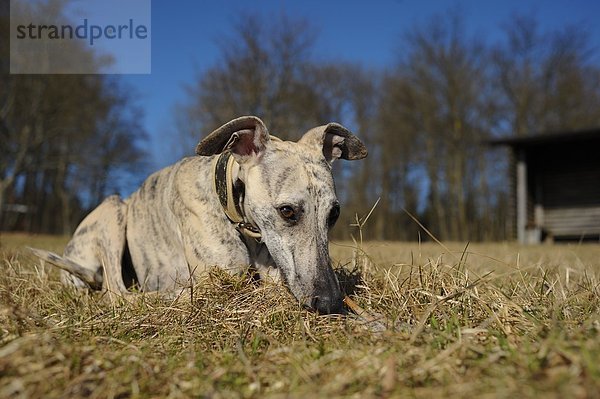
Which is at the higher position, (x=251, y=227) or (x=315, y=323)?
(x=251, y=227)

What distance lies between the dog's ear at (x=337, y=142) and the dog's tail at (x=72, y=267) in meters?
2.22

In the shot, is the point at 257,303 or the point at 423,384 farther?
the point at 257,303

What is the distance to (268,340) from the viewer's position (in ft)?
7.57

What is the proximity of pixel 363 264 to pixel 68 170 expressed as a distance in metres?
32.1

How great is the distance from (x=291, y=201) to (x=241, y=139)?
0.71m

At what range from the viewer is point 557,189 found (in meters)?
20.5

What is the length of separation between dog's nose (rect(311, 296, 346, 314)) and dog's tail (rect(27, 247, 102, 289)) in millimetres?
2502

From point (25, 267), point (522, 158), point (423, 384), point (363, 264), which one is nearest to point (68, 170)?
point (522, 158)

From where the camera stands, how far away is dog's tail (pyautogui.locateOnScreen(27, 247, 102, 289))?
431 centimetres

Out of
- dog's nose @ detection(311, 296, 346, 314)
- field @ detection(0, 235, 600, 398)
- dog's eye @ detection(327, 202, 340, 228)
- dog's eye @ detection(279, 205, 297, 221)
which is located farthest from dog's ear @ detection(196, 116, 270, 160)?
dog's nose @ detection(311, 296, 346, 314)

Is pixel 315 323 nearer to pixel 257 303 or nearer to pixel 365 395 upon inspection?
pixel 257 303

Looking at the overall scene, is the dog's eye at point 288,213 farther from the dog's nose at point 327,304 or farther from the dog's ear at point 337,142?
the dog's ear at point 337,142

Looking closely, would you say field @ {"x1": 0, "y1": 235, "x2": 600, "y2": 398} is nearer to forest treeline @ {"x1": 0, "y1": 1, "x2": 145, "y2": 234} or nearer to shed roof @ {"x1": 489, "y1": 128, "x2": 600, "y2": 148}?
shed roof @ {"x1": 489, "y1": 128, "x2": 600, "y2": 148}

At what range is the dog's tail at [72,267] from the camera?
4312 millimetres
